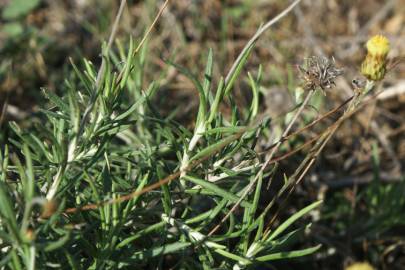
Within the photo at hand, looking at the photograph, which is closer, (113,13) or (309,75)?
(309,75)

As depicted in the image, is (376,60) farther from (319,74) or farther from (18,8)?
(18,8)

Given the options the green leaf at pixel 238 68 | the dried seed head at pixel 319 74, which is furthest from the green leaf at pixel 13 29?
the dried seed head at pixel 319 74

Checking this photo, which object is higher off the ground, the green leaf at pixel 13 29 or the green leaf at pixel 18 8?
the green leaf at pixel 18 8

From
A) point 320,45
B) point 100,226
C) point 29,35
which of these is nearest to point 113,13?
point 29,35

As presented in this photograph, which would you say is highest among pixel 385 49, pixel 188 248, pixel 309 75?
pixel 385 49

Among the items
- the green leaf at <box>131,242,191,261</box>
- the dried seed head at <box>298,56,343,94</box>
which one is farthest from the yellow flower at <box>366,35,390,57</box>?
the green leaf at <box>131,242,191,261</box>

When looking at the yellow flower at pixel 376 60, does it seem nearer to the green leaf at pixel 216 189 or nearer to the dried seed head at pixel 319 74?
the dried seed head at pixel 319 74

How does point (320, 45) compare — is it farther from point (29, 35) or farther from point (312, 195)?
point (29, 35)
